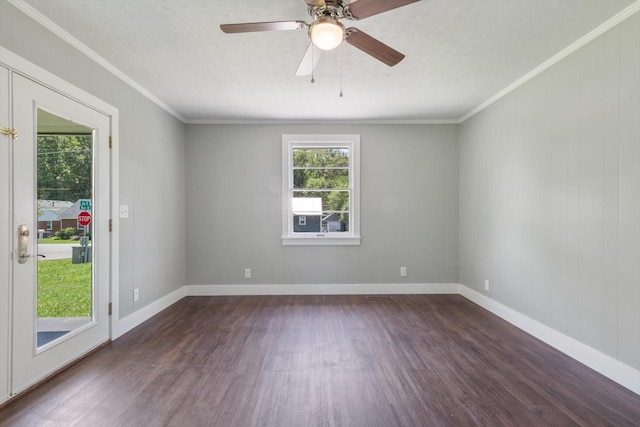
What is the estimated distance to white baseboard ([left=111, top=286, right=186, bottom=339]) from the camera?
2952mm

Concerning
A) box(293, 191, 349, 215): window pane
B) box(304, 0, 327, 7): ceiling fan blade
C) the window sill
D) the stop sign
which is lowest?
the window sill

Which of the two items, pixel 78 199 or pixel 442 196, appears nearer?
pixel 78 199

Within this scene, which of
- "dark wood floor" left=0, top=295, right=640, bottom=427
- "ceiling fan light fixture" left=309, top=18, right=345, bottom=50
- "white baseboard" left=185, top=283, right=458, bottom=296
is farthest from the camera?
"white baseboard" left=185, top=283, right=458, bottom=296

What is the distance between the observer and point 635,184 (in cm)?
202

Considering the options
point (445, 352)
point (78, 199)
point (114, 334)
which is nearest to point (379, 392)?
point (445, 352)

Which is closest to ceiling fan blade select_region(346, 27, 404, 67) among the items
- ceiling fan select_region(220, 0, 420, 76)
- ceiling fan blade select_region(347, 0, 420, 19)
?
ceiling fan select_region(220, 0, 420, 76)

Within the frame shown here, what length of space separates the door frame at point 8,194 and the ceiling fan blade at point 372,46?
85.7 inches

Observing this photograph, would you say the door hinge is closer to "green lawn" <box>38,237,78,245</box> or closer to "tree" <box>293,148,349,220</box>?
"green lawn" <box>38,237,78,245</box>

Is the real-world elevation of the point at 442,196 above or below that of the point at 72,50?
below

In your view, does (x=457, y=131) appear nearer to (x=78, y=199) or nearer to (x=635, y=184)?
(x=635, y=184)

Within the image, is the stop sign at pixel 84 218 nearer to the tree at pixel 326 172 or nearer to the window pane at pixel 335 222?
the tree at pixel 326 172

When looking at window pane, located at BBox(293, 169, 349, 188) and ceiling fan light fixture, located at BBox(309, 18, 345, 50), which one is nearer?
ceiling fan light fixture, located at BBox(309, 18, 345, 50)

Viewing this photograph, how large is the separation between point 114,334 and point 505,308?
414 cm

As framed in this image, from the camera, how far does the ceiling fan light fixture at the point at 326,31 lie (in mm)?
1662
